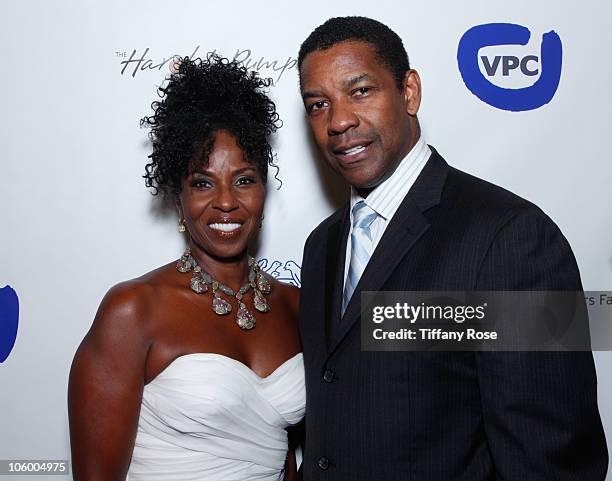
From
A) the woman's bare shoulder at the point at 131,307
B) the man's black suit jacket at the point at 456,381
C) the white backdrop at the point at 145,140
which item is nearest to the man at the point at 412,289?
the man's black suit jacket at the point at 456,381

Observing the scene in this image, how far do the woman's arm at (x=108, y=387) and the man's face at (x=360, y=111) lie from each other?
0.56m

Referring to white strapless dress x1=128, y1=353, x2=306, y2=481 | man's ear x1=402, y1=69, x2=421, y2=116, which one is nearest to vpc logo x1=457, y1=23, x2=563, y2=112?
man's ear x1=402, y1=69, x2=421, y2=116

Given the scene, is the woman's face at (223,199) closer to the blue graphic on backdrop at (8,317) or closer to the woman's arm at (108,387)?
the woman's arm at (108,387)

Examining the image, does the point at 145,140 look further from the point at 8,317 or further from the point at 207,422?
the point at 207,422

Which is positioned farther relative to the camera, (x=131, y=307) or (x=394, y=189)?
(x=131, y=307)

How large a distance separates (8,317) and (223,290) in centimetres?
73

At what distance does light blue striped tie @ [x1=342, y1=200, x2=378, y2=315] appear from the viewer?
1.37m

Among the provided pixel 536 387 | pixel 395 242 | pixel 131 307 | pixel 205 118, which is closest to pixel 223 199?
pixel 205 118

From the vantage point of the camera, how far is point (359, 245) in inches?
55.2

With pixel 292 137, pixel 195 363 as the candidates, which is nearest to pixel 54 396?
pixel 195 363

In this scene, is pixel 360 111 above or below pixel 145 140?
below

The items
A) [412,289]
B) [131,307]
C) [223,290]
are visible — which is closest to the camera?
[412,289]

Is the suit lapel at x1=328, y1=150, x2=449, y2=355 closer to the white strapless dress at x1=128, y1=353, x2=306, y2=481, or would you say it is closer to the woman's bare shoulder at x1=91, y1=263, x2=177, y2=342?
the white strapless dress at x1=128, y1=353, x2=306, y2=481

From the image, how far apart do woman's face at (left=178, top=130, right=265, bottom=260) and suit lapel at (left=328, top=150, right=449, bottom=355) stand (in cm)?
40
